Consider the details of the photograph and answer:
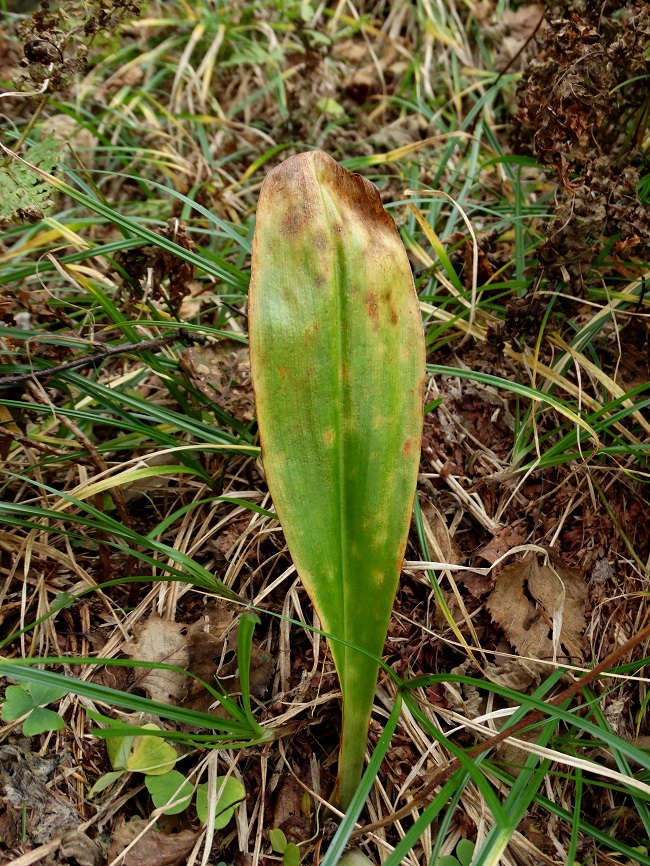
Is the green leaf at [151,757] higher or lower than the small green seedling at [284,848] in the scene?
higher

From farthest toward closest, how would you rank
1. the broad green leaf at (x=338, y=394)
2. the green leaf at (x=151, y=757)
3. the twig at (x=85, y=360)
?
the twig at (x=85, y=360), the green leaf at (x=151, y=757), the broad green leaf at (x=338, y=394)

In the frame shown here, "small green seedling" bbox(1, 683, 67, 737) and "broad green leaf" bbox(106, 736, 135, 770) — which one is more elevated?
"small green seedling" bbox(1, 683, 67, 737)

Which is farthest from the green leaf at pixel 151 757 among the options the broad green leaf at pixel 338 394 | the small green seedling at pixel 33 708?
the broad green leaf at pixel 338 394

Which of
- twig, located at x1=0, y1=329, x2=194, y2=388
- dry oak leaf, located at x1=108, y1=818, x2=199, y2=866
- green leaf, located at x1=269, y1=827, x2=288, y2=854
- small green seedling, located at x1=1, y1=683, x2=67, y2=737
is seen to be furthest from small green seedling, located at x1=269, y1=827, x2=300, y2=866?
twig, located at x1=0, y1=329, x2=194, y2=388

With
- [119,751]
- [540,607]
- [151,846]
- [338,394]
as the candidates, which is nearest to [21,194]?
[338,394]

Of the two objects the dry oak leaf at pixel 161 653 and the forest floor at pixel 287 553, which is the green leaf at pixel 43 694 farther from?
the dry oak leaf at pixel 161 653

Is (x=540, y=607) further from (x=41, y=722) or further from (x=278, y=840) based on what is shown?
(x=41, y=722)

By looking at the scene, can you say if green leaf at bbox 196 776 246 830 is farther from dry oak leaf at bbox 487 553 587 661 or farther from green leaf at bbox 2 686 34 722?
dry oak leaf at bbox 487 553 587 661

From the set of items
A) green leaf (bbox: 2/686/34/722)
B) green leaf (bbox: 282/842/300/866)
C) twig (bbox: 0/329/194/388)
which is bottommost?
green leaf (bbox: 282/842/300/866)
